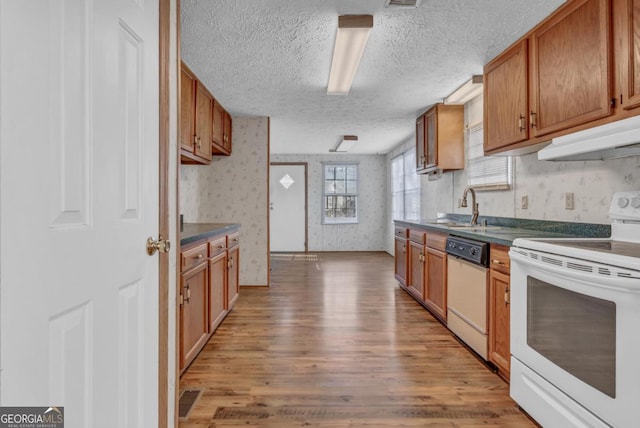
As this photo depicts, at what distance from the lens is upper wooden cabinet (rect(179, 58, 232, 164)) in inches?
113

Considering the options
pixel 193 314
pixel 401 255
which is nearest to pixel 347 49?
pixel 193 314

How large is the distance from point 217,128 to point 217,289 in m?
1.91

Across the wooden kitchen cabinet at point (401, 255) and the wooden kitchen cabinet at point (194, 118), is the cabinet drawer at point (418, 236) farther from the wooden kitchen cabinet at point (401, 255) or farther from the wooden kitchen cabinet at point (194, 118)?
the wooden kitchen cabinet at point (194, 118)

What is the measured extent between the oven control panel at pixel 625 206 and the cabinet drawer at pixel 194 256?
2.43 m

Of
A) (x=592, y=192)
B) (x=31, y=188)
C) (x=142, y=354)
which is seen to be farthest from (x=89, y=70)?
(x=592, y=192)

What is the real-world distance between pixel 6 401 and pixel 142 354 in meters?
0.53

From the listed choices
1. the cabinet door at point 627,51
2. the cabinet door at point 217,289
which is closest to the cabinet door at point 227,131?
the cabinet door at point 217,289

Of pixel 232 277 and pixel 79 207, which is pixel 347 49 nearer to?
pixel 79 207

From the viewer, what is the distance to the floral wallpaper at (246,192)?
462 cm

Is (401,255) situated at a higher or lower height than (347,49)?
lower

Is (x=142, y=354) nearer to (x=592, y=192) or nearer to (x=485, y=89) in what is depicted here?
(x=592, y=192)

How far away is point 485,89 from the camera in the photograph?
112 inches

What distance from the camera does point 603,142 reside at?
1460mm

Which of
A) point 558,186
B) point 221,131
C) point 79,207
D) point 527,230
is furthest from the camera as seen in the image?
point 221,131
